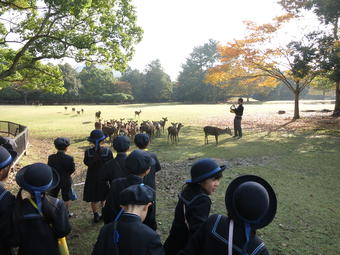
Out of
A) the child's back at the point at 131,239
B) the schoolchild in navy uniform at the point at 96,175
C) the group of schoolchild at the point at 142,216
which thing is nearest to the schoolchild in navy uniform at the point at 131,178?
the group of schoolchild at the point at 142,216

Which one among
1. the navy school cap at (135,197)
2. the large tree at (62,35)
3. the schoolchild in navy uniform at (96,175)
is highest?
the large tree at (62,35)

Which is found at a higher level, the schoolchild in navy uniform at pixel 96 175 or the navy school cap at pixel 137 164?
the navy school cap at pixel 137 164

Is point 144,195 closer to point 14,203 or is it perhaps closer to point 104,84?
point 14,203

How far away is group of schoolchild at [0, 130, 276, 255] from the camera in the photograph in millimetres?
1943

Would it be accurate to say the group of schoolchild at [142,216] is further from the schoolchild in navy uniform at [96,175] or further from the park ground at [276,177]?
the park ground at [276,177]

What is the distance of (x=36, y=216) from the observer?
2.53 metres

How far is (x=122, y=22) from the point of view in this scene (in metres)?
14.9

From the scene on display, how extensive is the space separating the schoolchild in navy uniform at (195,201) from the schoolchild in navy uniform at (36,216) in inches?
47.8

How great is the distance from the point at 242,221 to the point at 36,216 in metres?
1.91

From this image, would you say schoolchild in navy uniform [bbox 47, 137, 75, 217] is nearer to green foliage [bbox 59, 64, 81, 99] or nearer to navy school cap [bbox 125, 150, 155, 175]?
navy school cap [bbox 125, 150, 155, 175]

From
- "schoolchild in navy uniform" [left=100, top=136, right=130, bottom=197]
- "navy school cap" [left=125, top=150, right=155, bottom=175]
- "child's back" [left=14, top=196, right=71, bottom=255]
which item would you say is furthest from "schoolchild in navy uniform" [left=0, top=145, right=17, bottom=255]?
"schoolchild in navy uniform" [left=100, top=136, right=130, bottom=197]

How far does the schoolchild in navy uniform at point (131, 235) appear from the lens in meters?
1.98

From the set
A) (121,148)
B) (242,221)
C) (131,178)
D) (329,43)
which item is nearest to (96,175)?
(121,148)

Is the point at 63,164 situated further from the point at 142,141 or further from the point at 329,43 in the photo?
the point at 329,43
